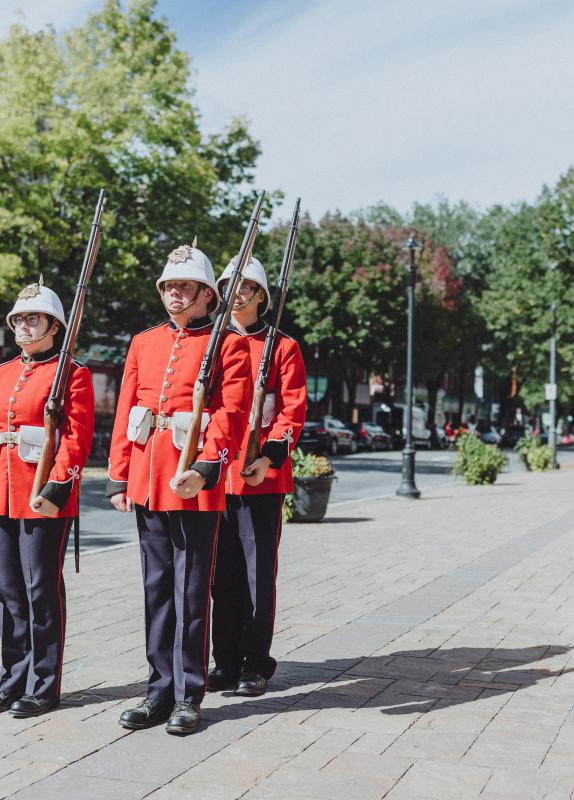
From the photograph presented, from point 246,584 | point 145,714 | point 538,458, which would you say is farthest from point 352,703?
point 538,458

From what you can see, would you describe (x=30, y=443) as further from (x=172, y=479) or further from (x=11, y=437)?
(x=172, y=479)

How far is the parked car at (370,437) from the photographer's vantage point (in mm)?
47750

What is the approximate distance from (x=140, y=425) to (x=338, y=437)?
125 feet

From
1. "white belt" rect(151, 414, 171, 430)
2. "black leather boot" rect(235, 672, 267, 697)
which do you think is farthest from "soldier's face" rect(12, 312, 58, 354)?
"black leather boot" rect(235, 672, 267, 697)

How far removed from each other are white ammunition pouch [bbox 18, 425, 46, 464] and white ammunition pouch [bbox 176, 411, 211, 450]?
644 millimetres

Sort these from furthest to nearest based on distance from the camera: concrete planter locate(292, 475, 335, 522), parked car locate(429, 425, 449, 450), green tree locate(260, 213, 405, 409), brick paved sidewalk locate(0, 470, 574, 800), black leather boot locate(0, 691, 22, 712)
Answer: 1. parked car locate(429, 425, 449, 450)
2. green tree locate(260, 213, 405, 409)
3. concrete planter locate(292, 475, 335, 522)
4. black leather boot locate(0, 691, 22, 712)
5. brick paved sidewalk locate(0, 470, 574, 800)

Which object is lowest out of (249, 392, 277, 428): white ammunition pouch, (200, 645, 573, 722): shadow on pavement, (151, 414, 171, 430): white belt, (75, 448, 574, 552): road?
(200, 645, 573, 722): shadow on pavement

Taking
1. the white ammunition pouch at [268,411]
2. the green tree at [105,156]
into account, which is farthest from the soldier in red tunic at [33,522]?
the green tree at [105,156]

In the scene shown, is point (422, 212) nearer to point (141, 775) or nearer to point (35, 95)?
point (35, 95)

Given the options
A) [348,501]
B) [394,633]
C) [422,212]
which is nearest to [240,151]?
[348,501]

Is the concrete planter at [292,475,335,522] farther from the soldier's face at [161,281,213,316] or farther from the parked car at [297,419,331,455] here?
the parked car at [297,419,331,455]

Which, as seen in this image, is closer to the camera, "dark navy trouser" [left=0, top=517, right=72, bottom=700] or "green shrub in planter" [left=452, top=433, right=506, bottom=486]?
"dark navy trouser" [left=0, top=517, right=72, bottom=700]

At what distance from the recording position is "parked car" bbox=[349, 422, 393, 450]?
1880 inches

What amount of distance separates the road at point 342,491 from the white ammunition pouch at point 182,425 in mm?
7216
